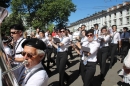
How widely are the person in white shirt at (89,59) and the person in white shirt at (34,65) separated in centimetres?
260

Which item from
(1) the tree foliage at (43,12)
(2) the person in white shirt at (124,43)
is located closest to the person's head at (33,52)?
(2) the person in white shirt at (124,43)

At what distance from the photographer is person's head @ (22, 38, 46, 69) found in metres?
1.91

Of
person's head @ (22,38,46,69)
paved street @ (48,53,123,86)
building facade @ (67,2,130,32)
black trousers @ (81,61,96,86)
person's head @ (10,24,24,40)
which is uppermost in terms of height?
building facade @ (67,2,130,32)

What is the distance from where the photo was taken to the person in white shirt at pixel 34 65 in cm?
178

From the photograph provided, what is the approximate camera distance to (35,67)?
1872 mm

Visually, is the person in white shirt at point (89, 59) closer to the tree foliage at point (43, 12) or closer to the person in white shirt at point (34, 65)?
the person in white shirt at point (34, 65)

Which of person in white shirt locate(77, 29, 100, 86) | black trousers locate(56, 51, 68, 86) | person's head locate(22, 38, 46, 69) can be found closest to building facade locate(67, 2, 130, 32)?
black trousers locate(56, 51, 68, 86)

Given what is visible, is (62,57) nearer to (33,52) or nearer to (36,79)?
(33,52)

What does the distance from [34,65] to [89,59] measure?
2870 millimetres

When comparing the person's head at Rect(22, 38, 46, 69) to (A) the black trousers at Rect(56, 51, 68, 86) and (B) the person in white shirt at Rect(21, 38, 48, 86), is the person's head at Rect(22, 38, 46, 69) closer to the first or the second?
(B) the person in white shirt at Rect(21, 38, 48, 86)

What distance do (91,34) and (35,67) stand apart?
118 inches

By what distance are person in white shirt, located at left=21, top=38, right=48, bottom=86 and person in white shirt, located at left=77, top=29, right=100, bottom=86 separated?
2597 mm

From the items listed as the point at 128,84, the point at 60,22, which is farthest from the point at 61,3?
the point at 128,84

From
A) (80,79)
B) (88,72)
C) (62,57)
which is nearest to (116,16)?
(80,79)
